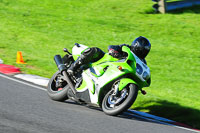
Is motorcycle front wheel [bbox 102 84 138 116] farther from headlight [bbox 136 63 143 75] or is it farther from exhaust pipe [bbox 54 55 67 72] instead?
exhaust pipe [bbox 54 55 67 72]

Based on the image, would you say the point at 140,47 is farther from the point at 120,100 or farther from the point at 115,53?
the point at 120,100

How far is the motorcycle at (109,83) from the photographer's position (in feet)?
20.3

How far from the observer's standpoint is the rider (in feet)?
22.0

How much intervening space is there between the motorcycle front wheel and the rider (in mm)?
802

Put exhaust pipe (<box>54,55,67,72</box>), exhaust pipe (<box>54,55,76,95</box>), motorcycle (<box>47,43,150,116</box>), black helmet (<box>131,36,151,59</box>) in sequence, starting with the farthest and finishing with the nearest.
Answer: exhaust pipe (<box>54,55,67,72</box>)
exhaust pipe (<box>54,55,76,95</box>)
black helmet (<box>131,36,151,59</box>)
motorcycle (<box>47,43,150,116</box>)

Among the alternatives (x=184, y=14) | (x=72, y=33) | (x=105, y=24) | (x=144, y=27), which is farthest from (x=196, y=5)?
(x=72, y=33)

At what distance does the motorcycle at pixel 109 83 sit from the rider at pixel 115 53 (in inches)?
4.2

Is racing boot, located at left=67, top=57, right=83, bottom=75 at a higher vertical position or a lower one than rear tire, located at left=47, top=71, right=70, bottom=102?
higher

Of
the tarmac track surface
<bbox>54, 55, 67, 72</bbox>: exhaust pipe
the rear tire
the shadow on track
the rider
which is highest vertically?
the rider

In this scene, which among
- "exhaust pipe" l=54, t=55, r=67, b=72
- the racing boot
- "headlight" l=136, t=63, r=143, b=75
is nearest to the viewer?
"headlight" l=136, t=63, r=143, b=75

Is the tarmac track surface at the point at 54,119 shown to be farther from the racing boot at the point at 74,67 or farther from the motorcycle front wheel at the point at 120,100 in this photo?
the racing boot at the point at 74,67

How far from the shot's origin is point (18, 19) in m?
17.2

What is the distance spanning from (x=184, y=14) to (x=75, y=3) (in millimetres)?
6296

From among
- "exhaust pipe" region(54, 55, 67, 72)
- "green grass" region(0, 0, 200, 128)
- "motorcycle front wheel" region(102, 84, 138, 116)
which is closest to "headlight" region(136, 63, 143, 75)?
"motorcycle front wheel" region(102, 84, 138, 116)
